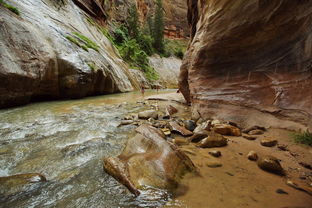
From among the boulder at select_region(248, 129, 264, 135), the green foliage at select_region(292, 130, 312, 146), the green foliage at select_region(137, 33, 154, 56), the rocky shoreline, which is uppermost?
the green foliage at select_region(137, 33, 154, 56)

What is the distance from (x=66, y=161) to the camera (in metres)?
1.94

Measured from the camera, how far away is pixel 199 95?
4738 millimetres

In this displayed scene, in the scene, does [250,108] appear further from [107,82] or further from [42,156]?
[107,82]

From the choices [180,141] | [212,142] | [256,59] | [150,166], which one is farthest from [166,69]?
[150,166]

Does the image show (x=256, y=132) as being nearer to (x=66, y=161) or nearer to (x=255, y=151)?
(x=255, y=151)

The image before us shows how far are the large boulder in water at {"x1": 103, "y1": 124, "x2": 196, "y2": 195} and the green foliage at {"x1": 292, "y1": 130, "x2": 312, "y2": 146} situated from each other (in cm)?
192

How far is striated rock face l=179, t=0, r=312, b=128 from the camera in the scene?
8.44 ft

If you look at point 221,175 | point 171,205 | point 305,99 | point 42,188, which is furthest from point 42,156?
point 305,99

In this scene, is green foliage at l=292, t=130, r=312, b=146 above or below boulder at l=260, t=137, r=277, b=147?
above

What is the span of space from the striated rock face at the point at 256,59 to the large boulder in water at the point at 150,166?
2400 millimetres

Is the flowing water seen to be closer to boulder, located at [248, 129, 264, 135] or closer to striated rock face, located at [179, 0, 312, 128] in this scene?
boulder, located at [248, 129, 264, 135]

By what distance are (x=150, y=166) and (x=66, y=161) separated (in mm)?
1194

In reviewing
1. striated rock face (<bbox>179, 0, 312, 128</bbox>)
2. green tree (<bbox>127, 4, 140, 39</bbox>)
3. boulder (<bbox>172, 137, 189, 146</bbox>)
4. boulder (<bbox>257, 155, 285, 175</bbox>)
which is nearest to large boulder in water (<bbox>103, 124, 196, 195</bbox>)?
boulder (<bbox>172, 137, 189, 146</bbox>)

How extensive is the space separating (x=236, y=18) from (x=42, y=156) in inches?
191
